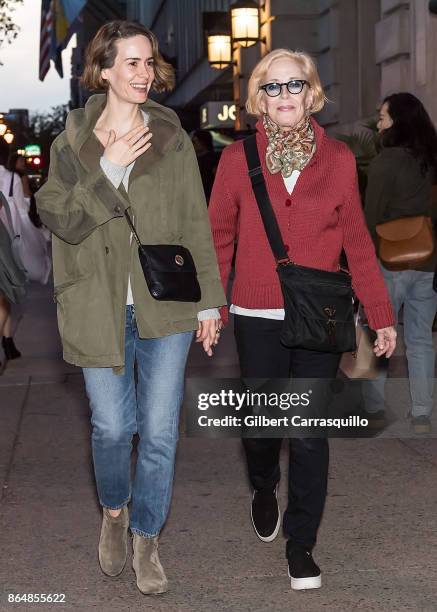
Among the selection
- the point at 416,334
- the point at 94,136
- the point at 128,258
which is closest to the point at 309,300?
the point at 128,258

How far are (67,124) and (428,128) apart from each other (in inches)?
128

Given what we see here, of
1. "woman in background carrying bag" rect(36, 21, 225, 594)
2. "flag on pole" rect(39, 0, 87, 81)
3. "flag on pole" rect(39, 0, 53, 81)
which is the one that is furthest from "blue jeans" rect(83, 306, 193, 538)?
"flag on pole" rect(39, 0, 53, 81)

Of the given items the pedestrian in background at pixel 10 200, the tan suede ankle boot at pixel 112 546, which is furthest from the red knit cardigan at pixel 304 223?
the pedestrian in background at pixel 10 200

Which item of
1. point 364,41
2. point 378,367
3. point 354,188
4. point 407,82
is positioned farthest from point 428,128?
point 364,41

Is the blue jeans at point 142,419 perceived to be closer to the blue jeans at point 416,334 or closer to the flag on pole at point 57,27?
the blue jeans at point 416,334

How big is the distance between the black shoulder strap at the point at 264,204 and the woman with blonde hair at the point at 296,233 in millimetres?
26

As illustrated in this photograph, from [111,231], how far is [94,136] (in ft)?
1.17

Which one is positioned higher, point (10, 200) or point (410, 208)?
point (10, 200)

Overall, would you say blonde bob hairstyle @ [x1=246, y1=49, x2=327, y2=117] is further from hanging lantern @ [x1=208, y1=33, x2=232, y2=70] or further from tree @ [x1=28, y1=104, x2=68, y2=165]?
tree @ [x1=28, y1=104, x2=68, y2=165]

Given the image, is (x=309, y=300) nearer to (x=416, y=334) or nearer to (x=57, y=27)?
(x=416, y=334)

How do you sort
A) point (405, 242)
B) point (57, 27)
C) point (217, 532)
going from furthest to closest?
1. point (57, 27)
2. point (405, 242)
3. point (217, 532)

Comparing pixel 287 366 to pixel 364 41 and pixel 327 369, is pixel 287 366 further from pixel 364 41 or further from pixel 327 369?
pixel 364 41

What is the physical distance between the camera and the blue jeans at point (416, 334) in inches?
300

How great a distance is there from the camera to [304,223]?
481cm
